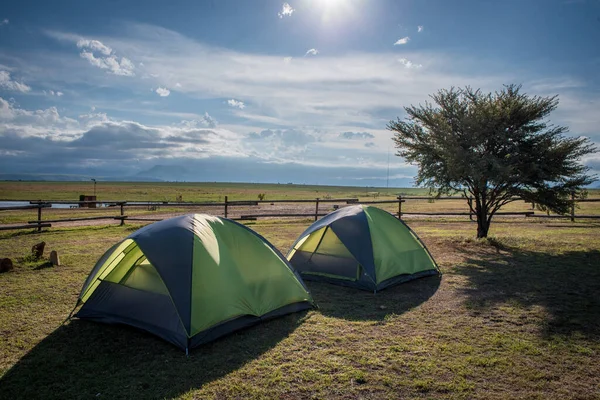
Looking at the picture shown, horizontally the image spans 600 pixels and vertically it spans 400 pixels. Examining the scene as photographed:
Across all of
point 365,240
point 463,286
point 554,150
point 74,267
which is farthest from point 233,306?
point 554,150

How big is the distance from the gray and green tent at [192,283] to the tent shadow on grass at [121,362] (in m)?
0.17

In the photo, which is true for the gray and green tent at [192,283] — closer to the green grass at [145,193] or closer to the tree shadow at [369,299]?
the tree shadow at [369,299]

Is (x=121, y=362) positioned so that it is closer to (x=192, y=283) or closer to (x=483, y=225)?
(x=192, y=283)

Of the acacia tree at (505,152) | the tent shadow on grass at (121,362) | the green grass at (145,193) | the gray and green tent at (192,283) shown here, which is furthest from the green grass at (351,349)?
the green grass at (145,193)

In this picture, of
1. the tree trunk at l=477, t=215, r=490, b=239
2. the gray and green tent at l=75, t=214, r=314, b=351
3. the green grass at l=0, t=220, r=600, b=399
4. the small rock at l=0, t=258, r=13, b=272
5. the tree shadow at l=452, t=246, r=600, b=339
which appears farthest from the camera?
the tree trunk at l=477, t=215, r=490, b=239

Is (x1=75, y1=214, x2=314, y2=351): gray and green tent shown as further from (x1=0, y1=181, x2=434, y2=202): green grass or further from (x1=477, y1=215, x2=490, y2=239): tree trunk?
(x1=0, y1=181, x2=434, y2=202): green grass

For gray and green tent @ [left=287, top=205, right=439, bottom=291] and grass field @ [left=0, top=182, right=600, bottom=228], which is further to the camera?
grass field @ [left=0, top=182, right=600, bottom=228]

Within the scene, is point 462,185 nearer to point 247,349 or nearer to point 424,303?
point 424,303

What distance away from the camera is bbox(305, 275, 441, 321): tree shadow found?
250 inches

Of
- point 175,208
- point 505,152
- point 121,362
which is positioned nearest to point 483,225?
point 505,152

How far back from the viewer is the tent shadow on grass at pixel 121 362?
4.05 meters

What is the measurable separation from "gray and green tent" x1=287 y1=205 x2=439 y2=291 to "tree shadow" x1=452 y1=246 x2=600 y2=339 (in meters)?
1.36

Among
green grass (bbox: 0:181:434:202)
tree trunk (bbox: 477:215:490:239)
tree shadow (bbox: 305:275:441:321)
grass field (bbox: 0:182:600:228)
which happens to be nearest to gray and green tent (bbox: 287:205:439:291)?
tree shadow (bbox: 305:275:441:321)

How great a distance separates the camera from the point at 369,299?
7.08 m
